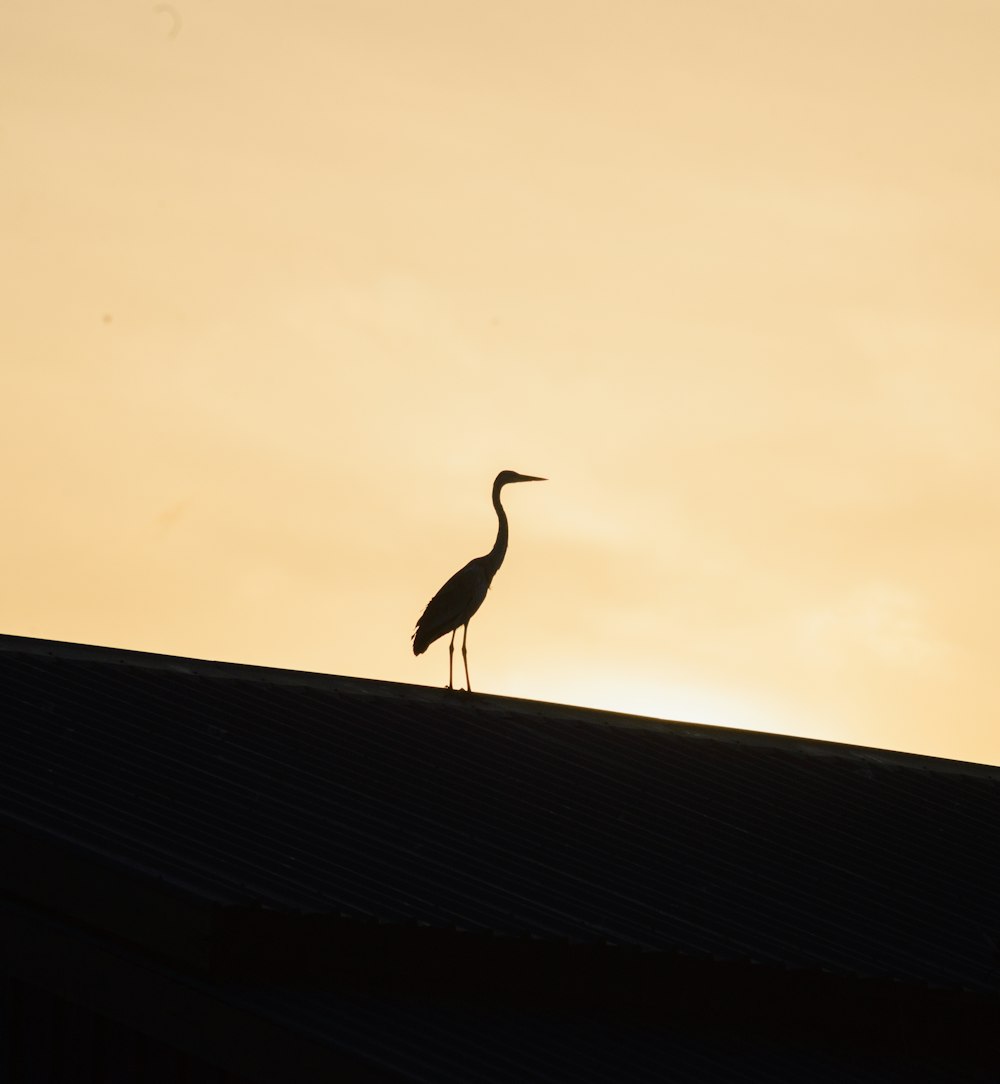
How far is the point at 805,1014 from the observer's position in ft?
40.7

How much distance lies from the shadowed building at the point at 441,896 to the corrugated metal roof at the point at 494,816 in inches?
1.6

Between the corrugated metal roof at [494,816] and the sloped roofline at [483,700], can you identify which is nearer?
the corrugated metal roof at [494,816]

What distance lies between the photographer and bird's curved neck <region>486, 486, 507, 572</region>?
21.9 meters

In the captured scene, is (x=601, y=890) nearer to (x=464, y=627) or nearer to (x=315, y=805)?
(x=315, y=805)

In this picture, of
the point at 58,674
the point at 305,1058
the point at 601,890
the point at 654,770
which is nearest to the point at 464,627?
the point at 654,770

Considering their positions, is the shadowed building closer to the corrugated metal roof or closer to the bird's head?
the corrugated metal roof

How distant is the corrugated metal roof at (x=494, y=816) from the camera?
11.6 metres

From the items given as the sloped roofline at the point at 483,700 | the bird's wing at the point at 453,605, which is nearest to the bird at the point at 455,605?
the bird's wing at the point at 453,605

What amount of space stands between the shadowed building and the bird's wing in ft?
12.5

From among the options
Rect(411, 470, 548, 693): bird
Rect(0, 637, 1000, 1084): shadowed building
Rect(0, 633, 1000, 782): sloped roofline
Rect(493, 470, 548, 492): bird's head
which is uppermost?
Rect(493, 470, 548, 492): bird's head

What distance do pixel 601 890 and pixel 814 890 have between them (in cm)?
239

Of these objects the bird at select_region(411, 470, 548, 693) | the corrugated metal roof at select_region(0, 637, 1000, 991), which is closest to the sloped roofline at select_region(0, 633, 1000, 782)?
the corrugated metal roof at select_region(0, 637, 1000, 991)

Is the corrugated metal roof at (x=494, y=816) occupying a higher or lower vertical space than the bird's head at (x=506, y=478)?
lower

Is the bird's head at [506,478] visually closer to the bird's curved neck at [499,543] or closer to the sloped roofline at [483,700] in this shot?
the bird's curved neck at [499,543]
